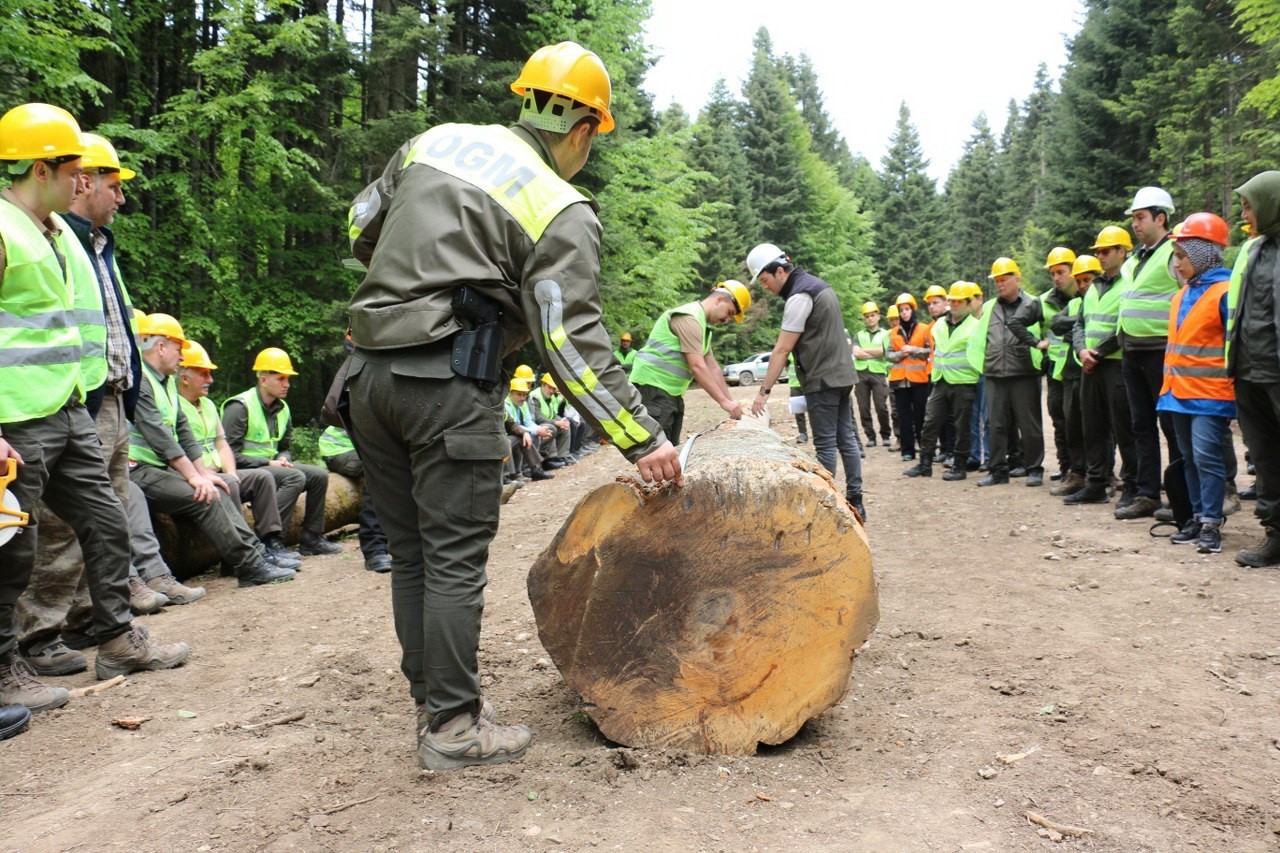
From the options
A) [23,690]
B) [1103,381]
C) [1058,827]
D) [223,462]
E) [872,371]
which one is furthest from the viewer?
[872,371]

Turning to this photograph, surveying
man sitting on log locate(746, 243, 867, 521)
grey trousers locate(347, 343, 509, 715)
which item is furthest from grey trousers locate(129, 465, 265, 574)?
man sitting on log locate(746, 243, 867, 521)

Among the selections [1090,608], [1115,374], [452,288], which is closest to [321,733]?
[452,288]

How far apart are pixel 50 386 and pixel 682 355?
4.08 m

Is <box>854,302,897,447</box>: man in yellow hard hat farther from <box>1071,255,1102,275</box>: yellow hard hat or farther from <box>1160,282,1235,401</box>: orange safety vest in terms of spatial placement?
<box>1160,282,1235,401</box>: orange safety vest

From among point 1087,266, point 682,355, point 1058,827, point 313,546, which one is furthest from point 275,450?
point 1087,266

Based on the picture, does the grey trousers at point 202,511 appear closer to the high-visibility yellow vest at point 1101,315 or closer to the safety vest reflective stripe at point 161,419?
the safety vest reflective stripe at point 161,419

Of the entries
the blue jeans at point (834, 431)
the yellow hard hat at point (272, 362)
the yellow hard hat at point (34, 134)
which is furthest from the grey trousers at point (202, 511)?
the blue jeans at point (834, 431)

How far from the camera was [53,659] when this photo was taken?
4.21m

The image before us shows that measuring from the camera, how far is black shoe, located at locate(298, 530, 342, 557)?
23.8 feet

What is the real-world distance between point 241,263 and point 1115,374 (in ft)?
37.4

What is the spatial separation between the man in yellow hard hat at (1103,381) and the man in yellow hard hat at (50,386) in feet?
22.4

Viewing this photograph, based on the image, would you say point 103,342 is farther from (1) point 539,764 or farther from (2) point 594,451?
(2) point 594,451

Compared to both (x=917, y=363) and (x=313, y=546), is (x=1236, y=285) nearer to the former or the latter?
(x=917, y=363)

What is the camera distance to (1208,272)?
5668 mm
